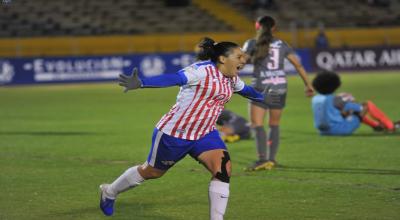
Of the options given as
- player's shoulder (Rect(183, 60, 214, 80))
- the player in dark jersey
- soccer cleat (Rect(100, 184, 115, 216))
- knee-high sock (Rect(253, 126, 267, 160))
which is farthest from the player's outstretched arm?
the player in dark jersey

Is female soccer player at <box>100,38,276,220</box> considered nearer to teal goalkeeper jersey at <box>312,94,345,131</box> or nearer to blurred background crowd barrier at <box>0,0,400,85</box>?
teal goalkeeper jersey at <box>312,94,345,131</box>

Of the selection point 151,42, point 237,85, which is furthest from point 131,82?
point 151,42

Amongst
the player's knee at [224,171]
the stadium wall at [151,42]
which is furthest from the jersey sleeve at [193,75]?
the stadium wall at [151,42]

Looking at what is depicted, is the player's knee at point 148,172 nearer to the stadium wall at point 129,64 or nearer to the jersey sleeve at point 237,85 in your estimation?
the jersey sleeve at point 237,85

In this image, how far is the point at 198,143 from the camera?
23.9 feet

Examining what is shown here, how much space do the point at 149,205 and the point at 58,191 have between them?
4.53ft

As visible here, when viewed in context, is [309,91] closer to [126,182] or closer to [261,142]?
[261,142]

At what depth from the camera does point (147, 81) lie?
6.64 metres

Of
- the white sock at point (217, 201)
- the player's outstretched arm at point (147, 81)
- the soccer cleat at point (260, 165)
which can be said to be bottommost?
the soccer cleat at point (260, 165)

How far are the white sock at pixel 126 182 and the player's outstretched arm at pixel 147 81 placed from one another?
1142 mm

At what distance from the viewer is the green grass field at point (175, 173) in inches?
326

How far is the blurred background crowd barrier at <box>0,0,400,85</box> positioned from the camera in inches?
1266

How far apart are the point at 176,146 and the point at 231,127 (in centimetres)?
722

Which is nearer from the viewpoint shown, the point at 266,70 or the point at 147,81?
the point at 147,81
